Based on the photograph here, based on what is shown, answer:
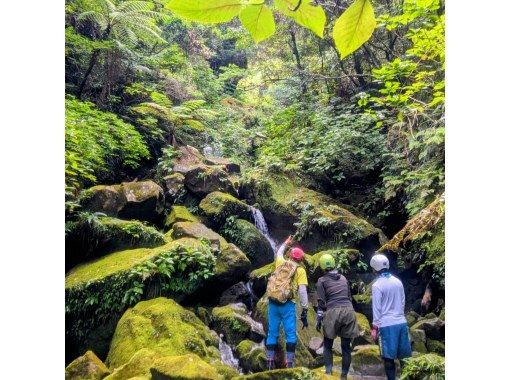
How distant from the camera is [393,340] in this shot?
3.11 metres

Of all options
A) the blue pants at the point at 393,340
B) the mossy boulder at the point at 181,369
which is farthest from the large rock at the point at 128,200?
the blue pants at the point at 393,340

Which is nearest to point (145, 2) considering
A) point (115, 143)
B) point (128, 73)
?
point (128, 73)

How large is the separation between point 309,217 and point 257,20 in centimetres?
477

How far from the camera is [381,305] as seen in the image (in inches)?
123

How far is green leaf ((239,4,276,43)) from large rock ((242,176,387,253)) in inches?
178

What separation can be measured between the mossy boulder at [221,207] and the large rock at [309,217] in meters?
0.35

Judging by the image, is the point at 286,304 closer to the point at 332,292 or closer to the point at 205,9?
the point at 332,292

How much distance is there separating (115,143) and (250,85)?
6.19ft

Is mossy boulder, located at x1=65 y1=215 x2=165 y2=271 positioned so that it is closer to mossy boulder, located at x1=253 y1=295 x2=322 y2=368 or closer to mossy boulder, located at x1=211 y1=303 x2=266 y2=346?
mossy boulder, located at x1=211 y1=303 x2=266 y2=346

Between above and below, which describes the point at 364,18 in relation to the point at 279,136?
below

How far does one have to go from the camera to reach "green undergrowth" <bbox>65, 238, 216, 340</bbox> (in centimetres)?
359

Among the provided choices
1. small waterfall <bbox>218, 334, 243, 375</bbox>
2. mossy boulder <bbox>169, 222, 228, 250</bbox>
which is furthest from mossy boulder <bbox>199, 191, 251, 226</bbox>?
small waterfall <bbox>218, 334, 243, 375</bbox>
